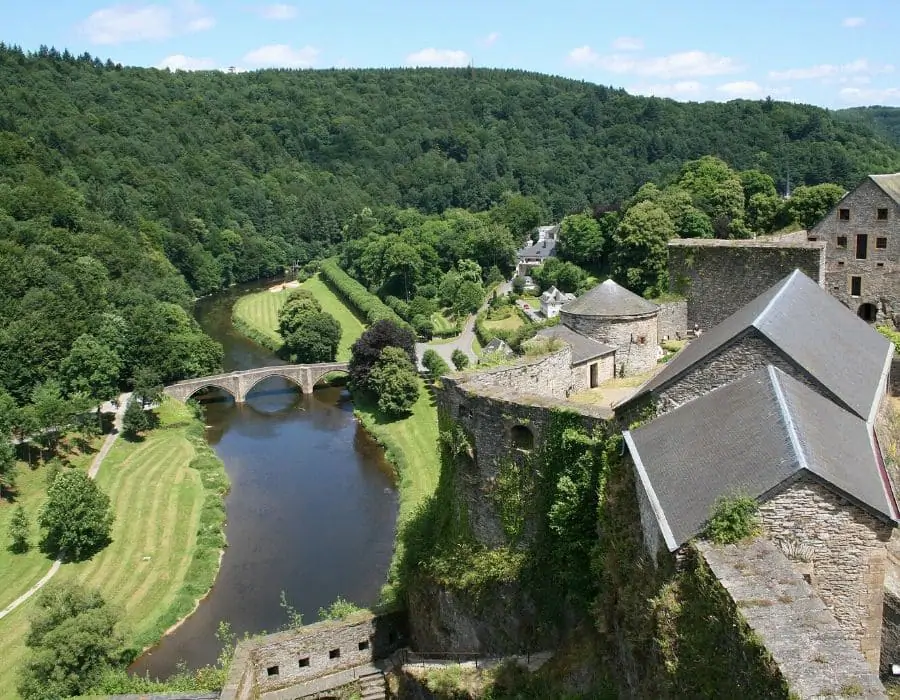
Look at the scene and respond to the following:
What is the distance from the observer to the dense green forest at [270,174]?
58.1 metres

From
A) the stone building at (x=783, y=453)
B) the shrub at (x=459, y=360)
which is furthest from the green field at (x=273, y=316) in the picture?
the stone building at (x=783, y=453)

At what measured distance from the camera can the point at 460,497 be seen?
57.7 ft

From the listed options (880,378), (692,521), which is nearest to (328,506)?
(880,378)

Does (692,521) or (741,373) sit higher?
(741,373)

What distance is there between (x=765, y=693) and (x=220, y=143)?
141m

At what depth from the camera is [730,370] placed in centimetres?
1397

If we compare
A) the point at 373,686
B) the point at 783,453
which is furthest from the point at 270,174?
the point at 783,453

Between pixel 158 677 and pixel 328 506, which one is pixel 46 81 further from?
pixel 158 677

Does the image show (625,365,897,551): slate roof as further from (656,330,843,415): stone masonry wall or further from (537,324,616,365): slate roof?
(537,324,616,365): slate roof

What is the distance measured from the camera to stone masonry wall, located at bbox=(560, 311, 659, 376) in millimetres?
27516

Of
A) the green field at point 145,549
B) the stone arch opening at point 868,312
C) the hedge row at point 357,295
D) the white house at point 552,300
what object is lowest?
the green field at point 145,549

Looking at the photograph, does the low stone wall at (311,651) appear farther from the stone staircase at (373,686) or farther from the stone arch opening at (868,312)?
the stone arch opening at (868,312)

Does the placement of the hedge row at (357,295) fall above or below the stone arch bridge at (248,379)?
above

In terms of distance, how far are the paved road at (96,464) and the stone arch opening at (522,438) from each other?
79.2ft
